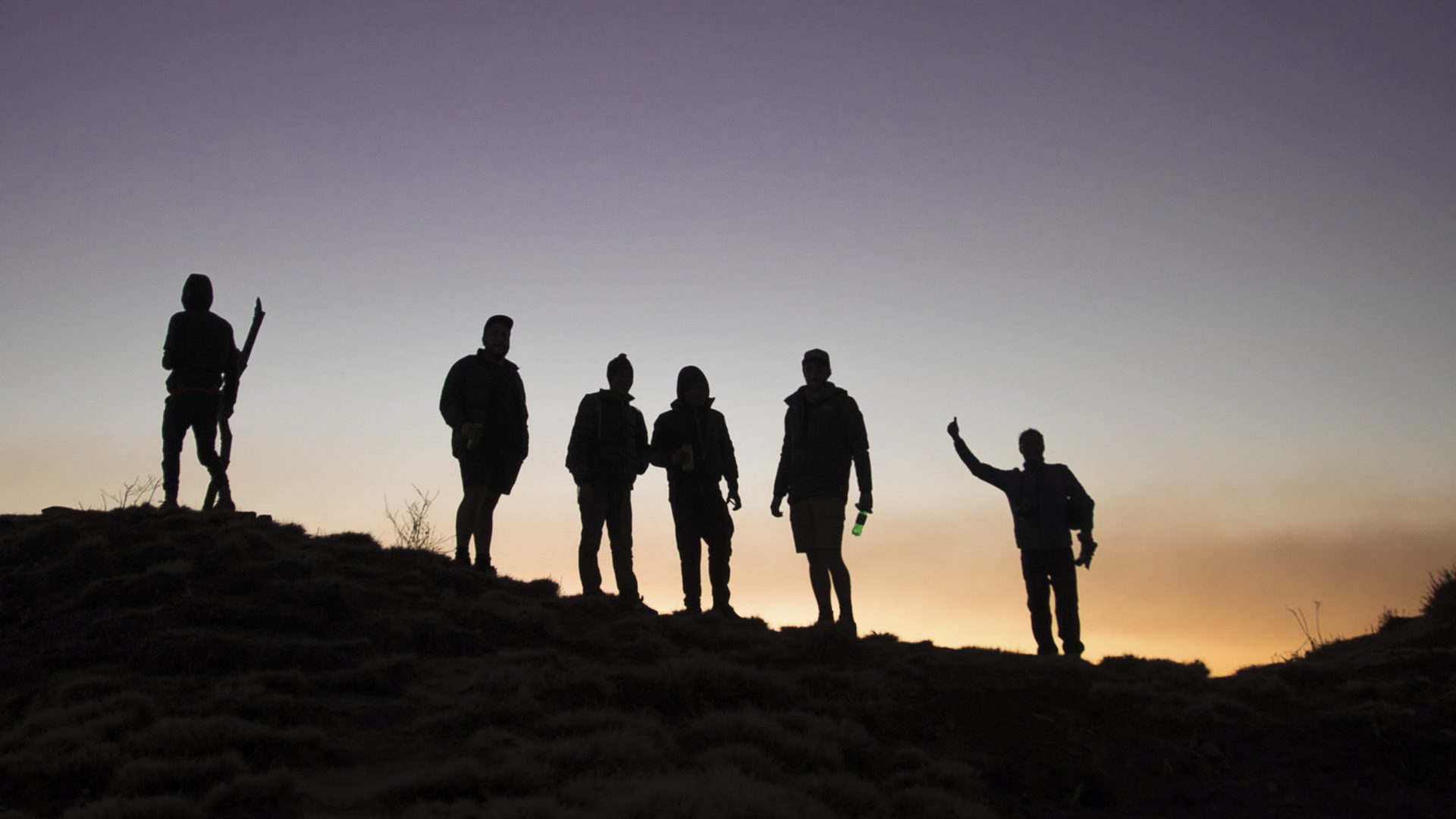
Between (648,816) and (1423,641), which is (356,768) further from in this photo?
(1423,641)

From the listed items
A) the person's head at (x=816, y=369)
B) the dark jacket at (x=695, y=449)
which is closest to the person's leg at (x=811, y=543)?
the person's head at (x=816, y=369)

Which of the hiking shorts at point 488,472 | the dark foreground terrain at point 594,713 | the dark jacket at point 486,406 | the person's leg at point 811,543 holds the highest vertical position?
the dark jacket at point 486,406

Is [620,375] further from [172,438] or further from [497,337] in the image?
[172,438]

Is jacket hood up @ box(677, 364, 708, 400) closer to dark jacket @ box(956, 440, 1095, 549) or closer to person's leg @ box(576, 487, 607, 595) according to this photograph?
person's leg @ box(576, 487, 607, 595)

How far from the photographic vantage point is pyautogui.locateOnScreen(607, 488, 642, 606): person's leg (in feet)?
34.6

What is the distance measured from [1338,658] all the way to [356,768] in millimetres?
8522

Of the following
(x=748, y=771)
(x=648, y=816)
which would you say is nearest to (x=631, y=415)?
(x=748, y=771)

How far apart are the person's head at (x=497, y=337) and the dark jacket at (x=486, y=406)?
0.33 ft

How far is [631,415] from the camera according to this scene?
10.8 m

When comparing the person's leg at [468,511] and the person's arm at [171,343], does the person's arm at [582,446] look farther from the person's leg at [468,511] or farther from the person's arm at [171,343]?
the person's arm at [171,343]

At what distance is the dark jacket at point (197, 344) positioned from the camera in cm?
1073

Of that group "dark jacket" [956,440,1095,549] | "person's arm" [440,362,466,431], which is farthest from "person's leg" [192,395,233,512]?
"dark jacket" [956,440,1095,549]

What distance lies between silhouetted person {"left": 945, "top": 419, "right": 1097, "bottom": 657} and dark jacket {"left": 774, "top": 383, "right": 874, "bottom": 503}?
1.79 metres

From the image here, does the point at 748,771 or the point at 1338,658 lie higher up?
the point at 1338,658
